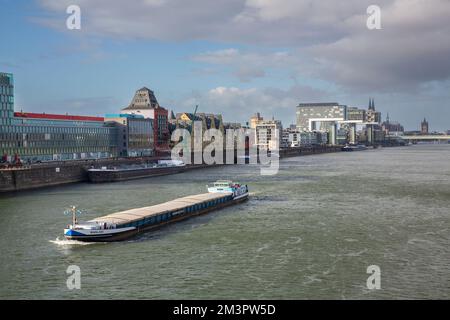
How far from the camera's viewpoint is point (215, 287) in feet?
100

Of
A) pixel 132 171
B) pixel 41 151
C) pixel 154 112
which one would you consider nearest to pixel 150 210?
pixel 132 171

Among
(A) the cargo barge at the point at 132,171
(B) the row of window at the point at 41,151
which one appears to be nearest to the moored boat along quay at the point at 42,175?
(A) the cargo barge at the point at 132,171

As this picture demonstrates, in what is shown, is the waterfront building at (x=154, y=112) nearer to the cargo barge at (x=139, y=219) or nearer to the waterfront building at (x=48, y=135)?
the waterfront building at (x=48, y=135)

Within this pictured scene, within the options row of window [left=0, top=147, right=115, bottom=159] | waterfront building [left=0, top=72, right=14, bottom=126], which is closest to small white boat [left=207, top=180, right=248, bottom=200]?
row of window [left=0, top=147, right=115, bottom=159]

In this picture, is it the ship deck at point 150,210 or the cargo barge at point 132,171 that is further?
the cargo barge at point 132,171

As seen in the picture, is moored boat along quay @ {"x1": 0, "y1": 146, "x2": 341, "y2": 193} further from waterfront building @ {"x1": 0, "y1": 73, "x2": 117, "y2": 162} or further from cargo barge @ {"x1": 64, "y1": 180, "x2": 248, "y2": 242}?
cargo barge @ {"x1": 64, "y1": 180, "x2": 248, "y2": 242}

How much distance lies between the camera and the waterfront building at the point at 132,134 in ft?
489

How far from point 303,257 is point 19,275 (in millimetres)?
20207

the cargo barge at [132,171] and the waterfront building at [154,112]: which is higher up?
the waterfront building at [154,112]

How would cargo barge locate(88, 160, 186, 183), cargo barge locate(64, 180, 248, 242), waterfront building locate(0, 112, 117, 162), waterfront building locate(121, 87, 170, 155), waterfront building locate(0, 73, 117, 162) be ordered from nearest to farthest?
1. cargo barge locate(64, 180, 248, 242)
2. cargo barge locate(88, 160, 186, 183)
3. waterfront building locate(0, 73, 117, 162)
4. waterfront building locate(0, 112, 117, 162)
5. waterfront building locate(121, 87, 170, 155)

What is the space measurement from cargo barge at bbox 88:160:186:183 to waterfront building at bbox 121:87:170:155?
38.9m

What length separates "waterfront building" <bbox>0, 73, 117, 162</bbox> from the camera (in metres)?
99.5
